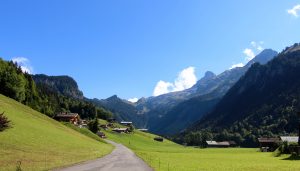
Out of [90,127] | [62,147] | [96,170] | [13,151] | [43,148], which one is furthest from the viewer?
[90,127]

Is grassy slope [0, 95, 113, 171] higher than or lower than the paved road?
higher

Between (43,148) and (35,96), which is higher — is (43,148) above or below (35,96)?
below

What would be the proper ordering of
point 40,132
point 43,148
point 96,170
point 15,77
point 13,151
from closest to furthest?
point 96,170 → point 13,151 → point 43,148 → point 40,132 → point 15,77

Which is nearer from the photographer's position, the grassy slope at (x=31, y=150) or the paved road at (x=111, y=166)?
the paved road at (x=111, y=166)

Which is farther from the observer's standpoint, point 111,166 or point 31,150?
point 31,150

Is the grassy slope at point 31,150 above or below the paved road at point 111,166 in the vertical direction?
above

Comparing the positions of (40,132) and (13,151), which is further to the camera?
(40,132)

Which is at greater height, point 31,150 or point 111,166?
point 31,150

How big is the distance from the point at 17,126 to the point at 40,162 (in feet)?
105

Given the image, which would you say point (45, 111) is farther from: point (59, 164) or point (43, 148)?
point (59, 164)

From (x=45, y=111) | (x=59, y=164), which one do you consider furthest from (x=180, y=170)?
(x=45, y=111)

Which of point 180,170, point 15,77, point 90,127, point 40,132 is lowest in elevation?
point 180,170

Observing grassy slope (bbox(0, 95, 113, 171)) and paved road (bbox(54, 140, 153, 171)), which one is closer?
paved road (bbox(54, 140, 153, 171))

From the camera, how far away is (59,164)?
50.7 m
